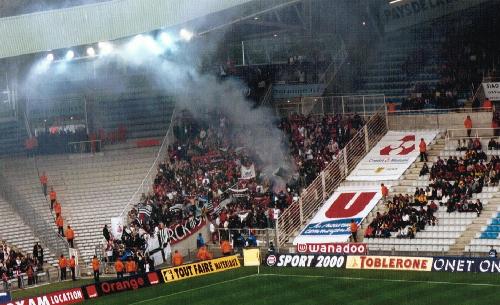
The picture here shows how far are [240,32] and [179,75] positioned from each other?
347cm

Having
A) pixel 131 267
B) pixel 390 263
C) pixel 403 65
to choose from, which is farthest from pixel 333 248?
pixel 403 65

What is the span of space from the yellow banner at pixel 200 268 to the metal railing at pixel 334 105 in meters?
11.9

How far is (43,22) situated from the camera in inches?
1847

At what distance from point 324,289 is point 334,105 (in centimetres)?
1789

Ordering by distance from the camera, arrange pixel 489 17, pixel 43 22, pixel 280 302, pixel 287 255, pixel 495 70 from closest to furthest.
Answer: pixel 280 302
pixel 287 255
pixel 43 22
pixel 495 70
pixel 489 17

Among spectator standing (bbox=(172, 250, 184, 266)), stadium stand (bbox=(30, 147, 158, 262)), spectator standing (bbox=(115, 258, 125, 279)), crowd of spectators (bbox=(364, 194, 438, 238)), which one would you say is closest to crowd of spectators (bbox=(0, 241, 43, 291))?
stadium stand (bbox=(30, 147, 158, 262))

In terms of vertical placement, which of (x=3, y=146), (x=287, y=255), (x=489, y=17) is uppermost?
(x=489, y=17)

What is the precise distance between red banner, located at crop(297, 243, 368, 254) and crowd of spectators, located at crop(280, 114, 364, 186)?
16.9 feet

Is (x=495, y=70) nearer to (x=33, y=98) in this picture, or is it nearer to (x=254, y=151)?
(x=254, y=151)

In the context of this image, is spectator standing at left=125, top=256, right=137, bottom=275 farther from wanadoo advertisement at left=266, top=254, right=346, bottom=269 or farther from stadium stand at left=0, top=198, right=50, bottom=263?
wanadoo advertisement at left=266, top=254, right=346, bottom=269

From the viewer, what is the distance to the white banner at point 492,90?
51.1 m

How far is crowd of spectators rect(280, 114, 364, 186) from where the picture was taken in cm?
5034

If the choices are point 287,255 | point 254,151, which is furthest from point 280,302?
point 254,151

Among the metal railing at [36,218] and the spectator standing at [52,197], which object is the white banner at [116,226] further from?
the spectator standing at [52,197]
